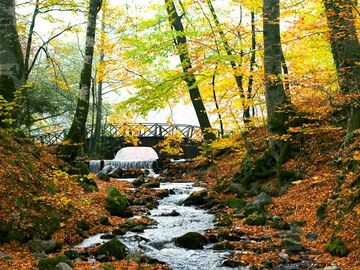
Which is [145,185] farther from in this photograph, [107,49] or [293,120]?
[107,49]

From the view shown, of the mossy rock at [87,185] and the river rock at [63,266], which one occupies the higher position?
the mossy rock at [87,185]

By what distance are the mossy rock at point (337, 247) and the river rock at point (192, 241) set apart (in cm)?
220

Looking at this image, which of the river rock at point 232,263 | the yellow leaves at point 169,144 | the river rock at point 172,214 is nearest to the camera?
the river rock at point 232,263

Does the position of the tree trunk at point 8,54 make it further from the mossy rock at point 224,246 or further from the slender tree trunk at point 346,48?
the slender tree trunk at point 346,48

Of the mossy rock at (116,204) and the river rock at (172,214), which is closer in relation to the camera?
the mossy rock at (116,204)

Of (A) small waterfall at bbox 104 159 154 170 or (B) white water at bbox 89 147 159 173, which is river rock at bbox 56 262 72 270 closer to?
(B) white water at bbox 89 147 159 173

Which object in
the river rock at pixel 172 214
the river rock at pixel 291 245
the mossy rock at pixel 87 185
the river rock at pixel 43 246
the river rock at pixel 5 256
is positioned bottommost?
the river rock at pixel 291 245

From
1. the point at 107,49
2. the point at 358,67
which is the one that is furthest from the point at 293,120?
the point at 107,49

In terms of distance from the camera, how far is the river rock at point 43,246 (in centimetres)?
622

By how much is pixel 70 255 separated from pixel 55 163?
400 centimetres

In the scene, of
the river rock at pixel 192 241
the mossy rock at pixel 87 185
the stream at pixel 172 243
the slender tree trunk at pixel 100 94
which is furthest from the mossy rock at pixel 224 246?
the slender tree trunk at pixel 100 94

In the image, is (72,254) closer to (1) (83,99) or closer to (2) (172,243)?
(2) (172,243)

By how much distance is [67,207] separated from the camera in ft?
26.2

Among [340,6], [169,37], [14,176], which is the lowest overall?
[14,176]
